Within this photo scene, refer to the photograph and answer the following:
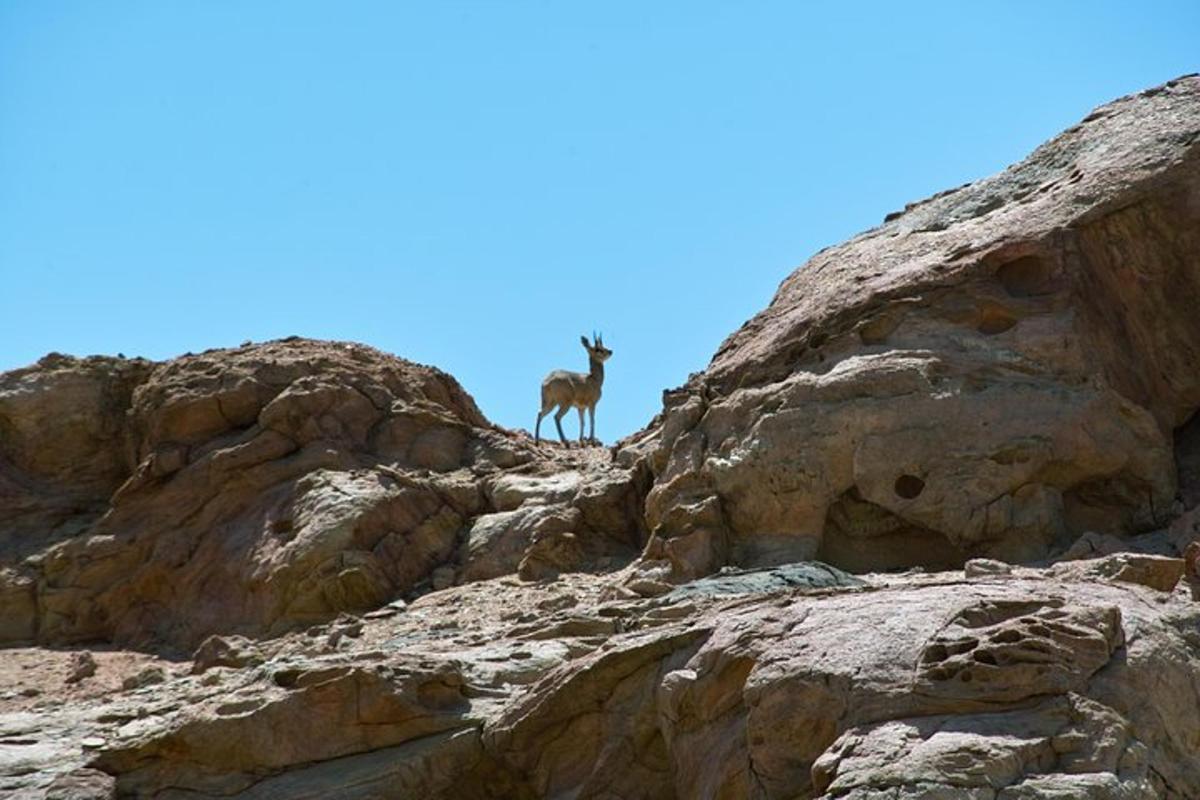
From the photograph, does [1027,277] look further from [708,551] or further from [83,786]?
[83,786]

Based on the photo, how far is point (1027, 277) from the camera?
15656mm

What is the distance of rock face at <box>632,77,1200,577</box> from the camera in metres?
14.6

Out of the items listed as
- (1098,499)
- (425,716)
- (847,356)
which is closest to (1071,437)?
(1098,499)

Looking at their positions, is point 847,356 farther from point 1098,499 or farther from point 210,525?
point 210,525

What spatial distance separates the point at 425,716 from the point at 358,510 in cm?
649

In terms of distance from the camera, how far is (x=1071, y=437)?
14539 millimetres

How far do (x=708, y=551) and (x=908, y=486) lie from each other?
5.86 ft

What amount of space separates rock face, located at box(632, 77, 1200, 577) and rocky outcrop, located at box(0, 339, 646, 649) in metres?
1.96

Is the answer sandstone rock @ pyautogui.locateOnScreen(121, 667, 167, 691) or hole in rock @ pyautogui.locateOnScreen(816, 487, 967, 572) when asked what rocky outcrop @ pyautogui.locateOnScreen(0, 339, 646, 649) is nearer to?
hole in rock @ pyautogui.locateOnScreen(816, 487, 967, 572)

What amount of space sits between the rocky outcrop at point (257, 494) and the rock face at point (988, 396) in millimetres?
1958

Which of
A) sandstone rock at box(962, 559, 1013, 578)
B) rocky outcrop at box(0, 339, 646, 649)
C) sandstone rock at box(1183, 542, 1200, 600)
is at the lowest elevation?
sandstone rock at box(1183, 542, 1200, 600)

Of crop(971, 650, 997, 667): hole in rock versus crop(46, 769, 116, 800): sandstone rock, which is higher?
crop(46, 769, 116, 800): sandstone rock

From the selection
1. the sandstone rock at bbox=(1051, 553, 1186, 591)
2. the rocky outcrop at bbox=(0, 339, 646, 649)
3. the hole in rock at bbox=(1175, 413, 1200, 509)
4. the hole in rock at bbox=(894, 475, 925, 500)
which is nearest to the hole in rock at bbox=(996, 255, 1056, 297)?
the hole in rock at bbox=(1175, 413, 1200, 509)

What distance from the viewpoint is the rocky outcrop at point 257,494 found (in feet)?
56.2
